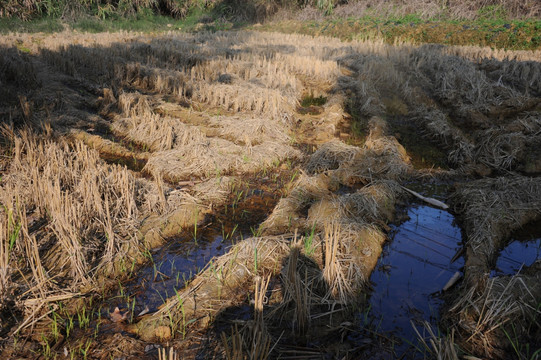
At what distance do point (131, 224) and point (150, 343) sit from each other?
148 cm

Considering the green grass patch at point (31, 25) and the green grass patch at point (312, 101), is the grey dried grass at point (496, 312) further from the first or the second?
the green grass patch at point (31, 25)

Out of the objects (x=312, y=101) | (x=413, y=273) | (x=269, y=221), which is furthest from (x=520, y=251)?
(x=312, y=101)

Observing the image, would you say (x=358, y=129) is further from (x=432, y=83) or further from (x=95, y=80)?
(x=95, y=80)

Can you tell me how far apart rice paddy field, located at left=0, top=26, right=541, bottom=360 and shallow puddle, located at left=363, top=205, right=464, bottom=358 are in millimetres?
18

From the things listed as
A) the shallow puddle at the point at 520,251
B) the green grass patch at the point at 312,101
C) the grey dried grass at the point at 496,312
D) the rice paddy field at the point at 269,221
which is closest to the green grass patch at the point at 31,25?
the rice paddy field at the point at 269,221

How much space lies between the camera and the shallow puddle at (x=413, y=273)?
2.85 m

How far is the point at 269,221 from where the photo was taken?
161 inches

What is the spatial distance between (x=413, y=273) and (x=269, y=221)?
59.6 inches

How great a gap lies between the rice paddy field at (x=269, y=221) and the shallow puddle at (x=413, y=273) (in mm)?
18

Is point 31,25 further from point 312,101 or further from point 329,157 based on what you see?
point 329,157

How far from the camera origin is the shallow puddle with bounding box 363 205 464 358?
2.85 metres

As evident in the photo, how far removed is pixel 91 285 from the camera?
3.02m

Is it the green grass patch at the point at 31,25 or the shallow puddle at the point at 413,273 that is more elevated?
the green grass patch at the point at 31,25

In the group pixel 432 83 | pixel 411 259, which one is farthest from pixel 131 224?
pixel 432 83
